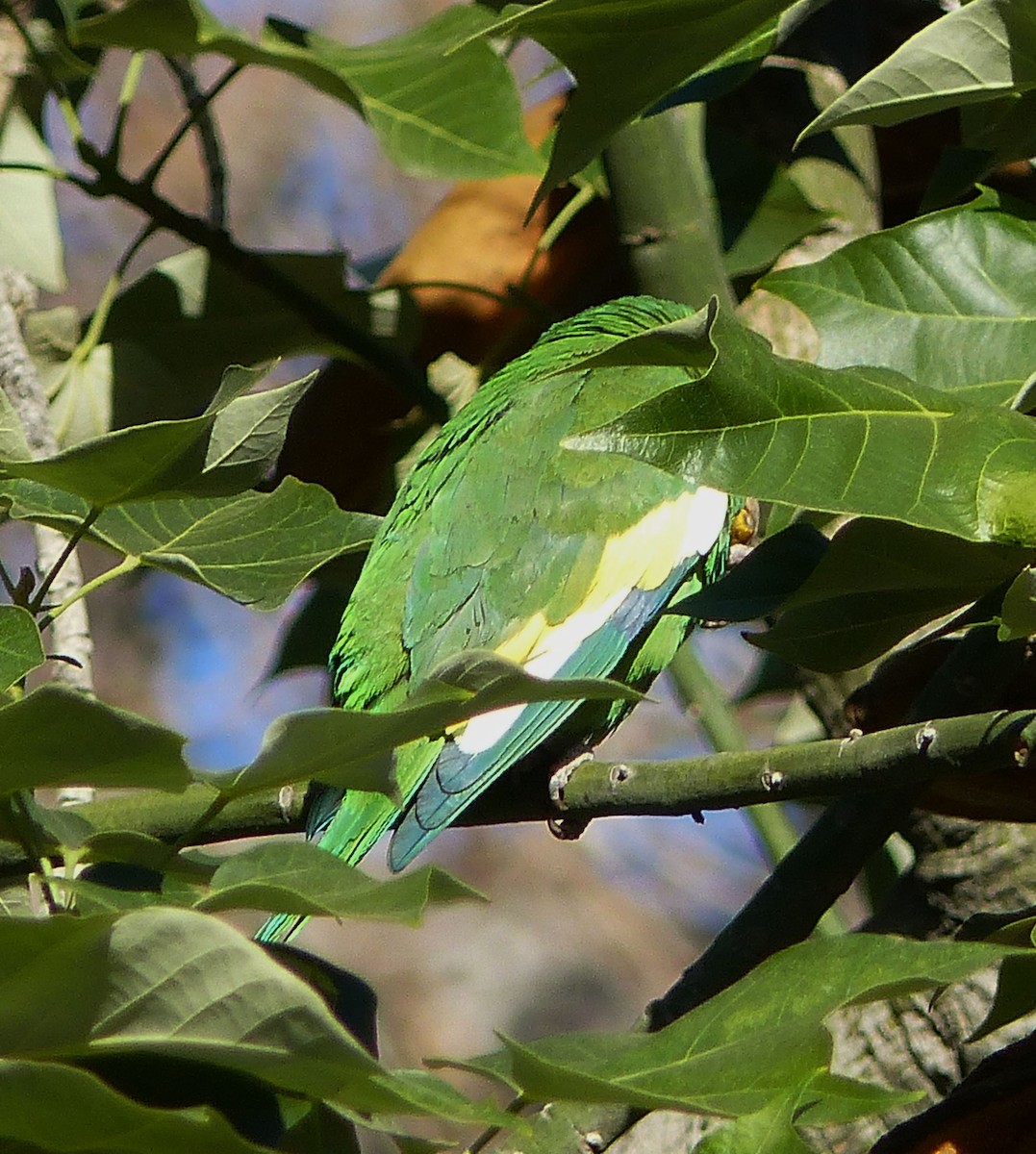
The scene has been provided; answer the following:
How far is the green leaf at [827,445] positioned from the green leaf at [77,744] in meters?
0.30

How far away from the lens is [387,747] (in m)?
0.87

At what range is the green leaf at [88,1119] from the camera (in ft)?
2.29

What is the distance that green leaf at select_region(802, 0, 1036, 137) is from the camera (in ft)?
3.72

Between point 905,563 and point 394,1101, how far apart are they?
1.70 ft

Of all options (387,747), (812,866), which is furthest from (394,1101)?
(812,866)

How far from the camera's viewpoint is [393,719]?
0.82 meters

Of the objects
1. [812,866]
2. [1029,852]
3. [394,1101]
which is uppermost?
[394,1101]

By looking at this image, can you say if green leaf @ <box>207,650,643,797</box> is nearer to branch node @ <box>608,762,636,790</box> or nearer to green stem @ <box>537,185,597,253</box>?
branch node @ <box>608,762,636,790</box>

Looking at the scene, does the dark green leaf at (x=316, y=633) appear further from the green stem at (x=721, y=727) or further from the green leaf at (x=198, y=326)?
the green stem at (x=721, y=727)

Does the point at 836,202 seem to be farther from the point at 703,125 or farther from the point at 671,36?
the point at 671,36

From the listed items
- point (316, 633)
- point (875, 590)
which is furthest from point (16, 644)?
point (316, 633)

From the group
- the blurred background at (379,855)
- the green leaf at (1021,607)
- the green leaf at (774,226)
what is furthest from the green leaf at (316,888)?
the blurred background at (379,855)

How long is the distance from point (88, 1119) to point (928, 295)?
34.7 inches

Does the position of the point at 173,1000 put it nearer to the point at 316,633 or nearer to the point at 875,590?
the point at 875,590
